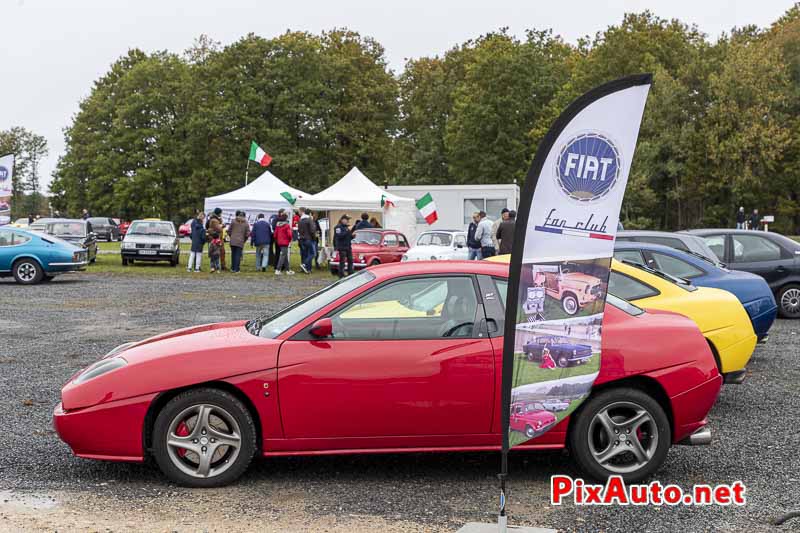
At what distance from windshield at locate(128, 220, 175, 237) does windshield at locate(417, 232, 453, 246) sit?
8.72 metres

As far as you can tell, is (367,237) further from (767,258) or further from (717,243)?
(767,258)

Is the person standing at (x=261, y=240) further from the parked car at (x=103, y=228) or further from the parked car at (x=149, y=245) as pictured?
the parked car at (x=103, y=228)

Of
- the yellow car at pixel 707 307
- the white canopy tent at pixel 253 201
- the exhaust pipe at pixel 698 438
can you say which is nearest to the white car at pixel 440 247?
the white canopy tent at pixel 253 201

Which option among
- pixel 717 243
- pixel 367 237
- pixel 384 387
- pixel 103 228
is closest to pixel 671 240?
pixel 717 243

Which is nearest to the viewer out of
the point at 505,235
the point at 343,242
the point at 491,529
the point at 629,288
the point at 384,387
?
the point at 491,529

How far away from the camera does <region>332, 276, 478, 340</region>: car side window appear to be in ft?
18.7

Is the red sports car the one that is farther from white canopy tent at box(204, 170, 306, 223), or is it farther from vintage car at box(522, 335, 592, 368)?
white canopy tent at box(204, 170, 306, 223)

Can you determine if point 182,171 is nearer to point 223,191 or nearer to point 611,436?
point 223,191

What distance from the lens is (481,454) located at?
6543 millimetres

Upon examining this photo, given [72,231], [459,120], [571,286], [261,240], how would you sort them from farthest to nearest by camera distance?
1. [459,120]
2. [72,231]
3. [261,240]
4. [571,286]

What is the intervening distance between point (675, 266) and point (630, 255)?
→ 0.56 metres

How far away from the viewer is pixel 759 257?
14898 mm

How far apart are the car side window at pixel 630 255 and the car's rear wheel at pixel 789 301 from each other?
5773mm

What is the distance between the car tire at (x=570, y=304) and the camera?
455 centimetres
